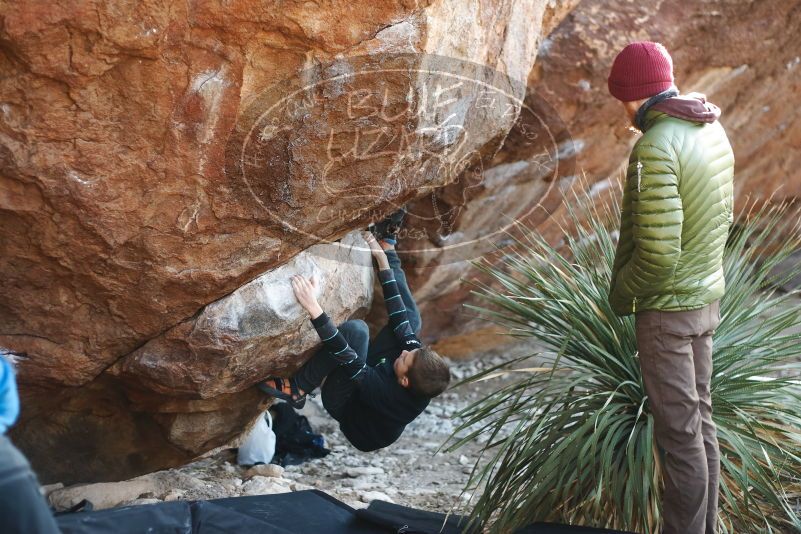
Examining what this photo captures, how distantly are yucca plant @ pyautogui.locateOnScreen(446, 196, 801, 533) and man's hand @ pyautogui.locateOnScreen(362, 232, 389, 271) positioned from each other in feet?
2.58

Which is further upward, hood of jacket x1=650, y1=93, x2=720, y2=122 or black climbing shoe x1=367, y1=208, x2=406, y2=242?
hood of jacket x1=650, y1=93, x2=720, y2=122

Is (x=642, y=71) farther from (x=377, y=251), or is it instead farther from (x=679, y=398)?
(x=377, y=251)

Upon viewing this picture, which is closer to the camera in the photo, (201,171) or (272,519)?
(201,171)

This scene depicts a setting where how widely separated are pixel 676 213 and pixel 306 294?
1.75 metres

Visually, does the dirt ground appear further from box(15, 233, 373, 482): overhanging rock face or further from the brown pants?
the brown pants

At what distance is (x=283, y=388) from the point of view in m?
4.30

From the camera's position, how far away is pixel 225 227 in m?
3.58

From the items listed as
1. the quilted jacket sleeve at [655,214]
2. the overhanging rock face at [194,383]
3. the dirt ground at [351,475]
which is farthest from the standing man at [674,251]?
the overhanging rock face at [194,383]

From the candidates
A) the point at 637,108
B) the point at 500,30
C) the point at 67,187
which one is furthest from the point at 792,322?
the point at 67,187

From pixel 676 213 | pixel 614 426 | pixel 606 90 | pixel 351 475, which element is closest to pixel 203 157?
pixel 676 213

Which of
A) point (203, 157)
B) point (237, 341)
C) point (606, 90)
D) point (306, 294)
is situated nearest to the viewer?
point (203, 157)

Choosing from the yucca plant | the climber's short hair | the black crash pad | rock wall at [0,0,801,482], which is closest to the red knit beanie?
rock wall at [0,0,801,482]

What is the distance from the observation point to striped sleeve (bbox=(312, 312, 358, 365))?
12.9ft

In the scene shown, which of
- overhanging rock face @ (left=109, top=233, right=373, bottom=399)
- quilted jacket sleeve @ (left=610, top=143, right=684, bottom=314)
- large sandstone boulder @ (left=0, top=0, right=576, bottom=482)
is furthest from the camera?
overhanging rock face @ (left=109, top=233, right=373, bottom=399)
